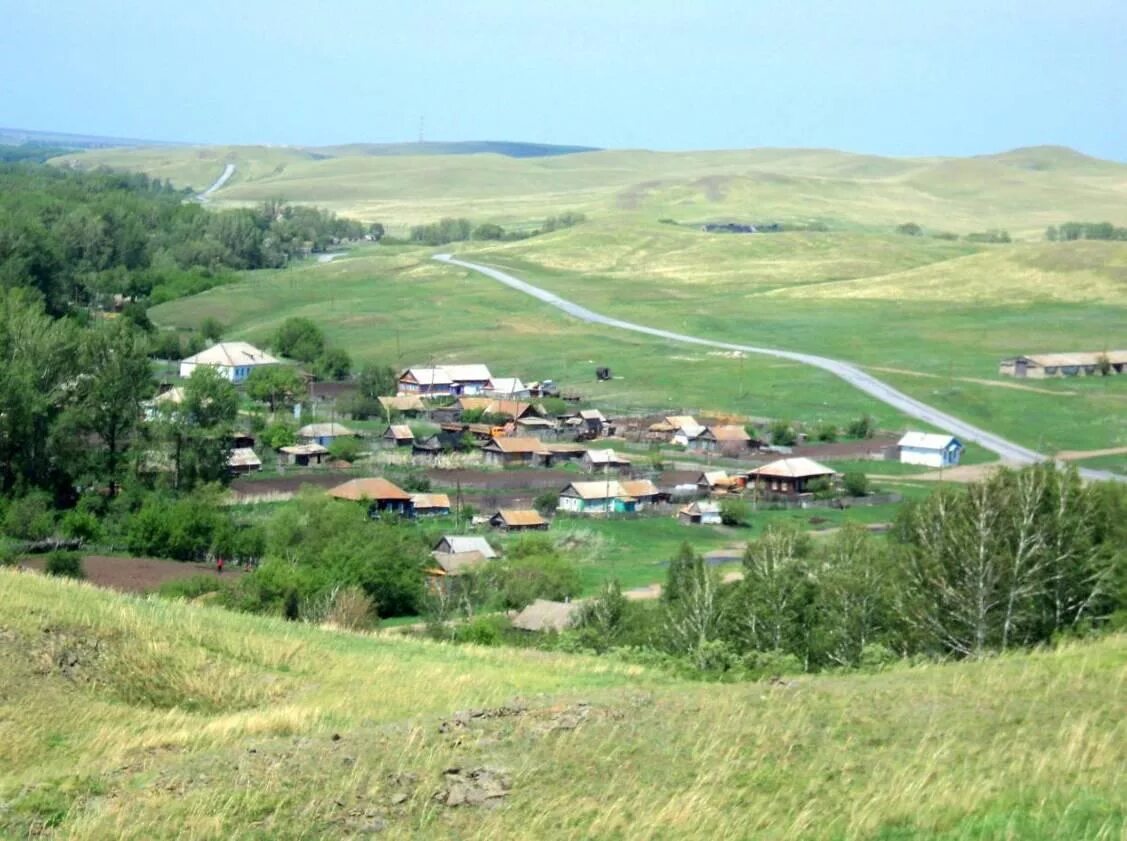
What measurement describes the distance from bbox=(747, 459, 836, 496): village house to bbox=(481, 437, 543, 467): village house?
6.65 m

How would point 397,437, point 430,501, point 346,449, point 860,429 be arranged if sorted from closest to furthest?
point 430,501 < point 346,449 < point 397,437 < point 860,429

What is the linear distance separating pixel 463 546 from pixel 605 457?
36.4 ft

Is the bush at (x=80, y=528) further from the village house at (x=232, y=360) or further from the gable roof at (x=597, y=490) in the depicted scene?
the village house at (x=232, y=360)

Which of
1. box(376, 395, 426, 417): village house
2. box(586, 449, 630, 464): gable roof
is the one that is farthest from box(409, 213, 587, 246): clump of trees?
box(586, 449, 630, 464): gable roof

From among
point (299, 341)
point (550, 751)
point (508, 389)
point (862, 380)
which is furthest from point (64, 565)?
point (862, 380)

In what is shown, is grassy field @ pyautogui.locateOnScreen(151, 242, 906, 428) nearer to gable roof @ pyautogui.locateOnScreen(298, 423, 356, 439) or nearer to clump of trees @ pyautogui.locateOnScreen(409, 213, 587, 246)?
gable roof @ pyautogui.locateOnScreen(298, 423, 356, 439)

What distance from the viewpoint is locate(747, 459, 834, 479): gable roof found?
127ft

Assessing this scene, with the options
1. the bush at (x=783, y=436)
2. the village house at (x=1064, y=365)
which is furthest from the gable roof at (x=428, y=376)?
the village house at (x=1064, y=365)

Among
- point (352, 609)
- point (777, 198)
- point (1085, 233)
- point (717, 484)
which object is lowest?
point (717, 484)

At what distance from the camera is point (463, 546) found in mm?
30469

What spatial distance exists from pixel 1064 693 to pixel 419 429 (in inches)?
1529

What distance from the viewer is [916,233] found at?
125 m

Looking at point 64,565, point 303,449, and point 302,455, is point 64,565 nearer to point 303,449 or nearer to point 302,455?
point 302,455

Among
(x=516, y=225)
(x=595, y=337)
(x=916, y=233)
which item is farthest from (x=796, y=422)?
(x=516, y=225)
